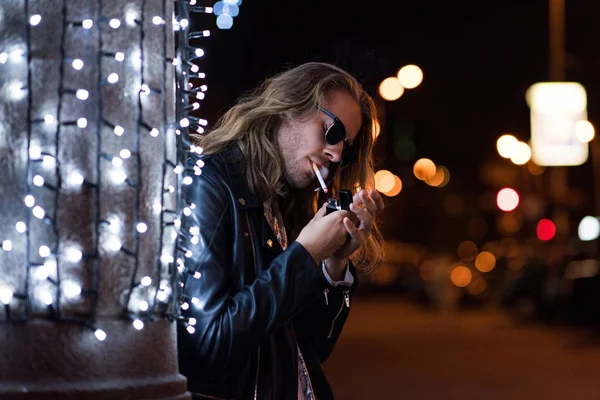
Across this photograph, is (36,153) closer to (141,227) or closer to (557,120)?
(141,227)

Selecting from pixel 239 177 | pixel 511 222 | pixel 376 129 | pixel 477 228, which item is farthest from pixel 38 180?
pixel 477 228

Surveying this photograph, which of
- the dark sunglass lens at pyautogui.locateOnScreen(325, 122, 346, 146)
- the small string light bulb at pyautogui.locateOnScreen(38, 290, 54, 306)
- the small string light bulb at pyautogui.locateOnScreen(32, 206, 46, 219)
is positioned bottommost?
the small string light bulb at pyautogui.locateOnScreen(38, 290, 54, 306)

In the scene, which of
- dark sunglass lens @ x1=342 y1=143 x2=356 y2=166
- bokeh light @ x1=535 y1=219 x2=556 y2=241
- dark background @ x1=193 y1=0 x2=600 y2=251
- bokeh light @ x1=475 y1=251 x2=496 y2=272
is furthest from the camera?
bokeh light @ x1=535 y1=219 x2=556 y2=241

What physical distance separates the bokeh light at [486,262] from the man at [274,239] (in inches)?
1134

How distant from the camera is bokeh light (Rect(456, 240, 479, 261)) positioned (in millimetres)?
55381

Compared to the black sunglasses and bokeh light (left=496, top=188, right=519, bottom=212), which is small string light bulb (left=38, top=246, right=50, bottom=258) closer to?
the black sunglasses

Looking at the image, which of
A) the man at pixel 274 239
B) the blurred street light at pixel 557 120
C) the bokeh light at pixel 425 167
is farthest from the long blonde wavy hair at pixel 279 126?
the bokeh light at pixel 425 167

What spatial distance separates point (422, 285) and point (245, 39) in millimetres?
22836

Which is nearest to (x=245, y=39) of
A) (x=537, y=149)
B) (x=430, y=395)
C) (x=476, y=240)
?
(x=430, y=395)

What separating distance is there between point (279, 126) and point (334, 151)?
20 cm

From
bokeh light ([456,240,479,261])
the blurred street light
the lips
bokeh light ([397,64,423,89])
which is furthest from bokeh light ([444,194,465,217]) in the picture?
the lips

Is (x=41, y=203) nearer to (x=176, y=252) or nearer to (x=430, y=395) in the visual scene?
(x=176, y=252)

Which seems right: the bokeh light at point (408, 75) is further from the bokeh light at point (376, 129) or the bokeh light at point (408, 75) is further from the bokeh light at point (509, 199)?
the bokeh light at point (509, 199)

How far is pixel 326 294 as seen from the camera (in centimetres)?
338
